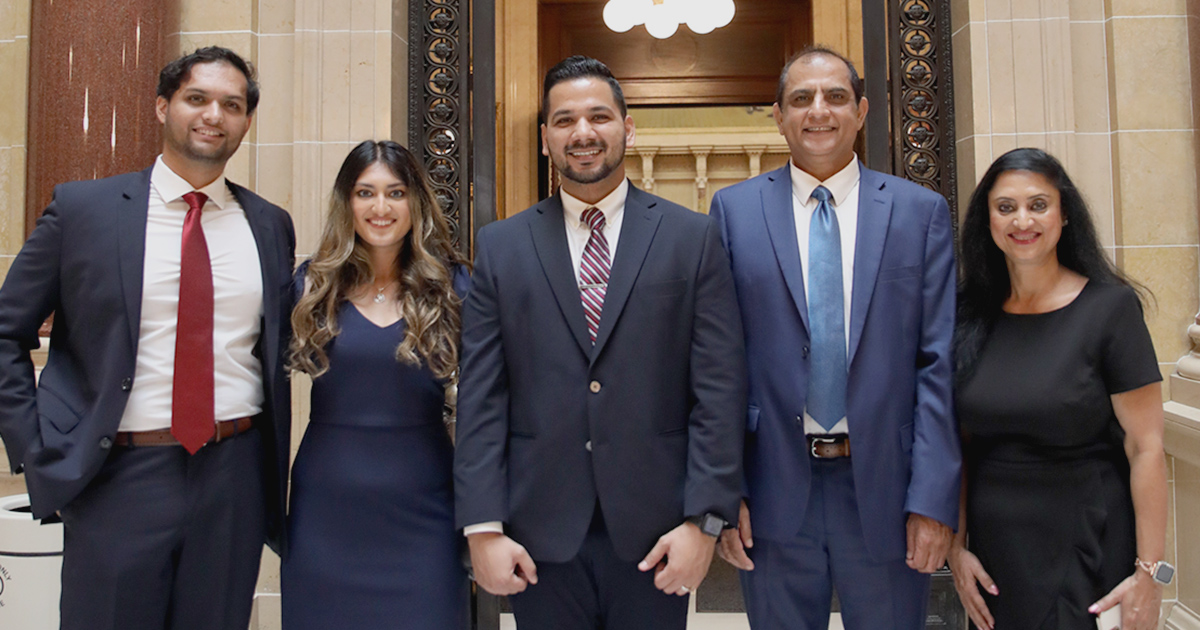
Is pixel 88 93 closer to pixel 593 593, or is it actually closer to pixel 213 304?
pixel 213 304

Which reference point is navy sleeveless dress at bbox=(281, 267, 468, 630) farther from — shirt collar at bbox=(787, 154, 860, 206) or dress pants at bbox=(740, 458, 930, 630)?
shirt collar at bbox=(787, 154, 860, 206)

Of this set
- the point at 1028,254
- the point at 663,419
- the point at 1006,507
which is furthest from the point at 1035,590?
the point at 663,419

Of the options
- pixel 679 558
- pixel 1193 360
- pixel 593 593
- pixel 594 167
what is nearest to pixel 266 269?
pixel 594 167

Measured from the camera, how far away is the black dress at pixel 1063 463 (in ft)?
6.75

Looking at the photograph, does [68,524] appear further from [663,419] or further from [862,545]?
[862,545]

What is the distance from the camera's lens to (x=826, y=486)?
2180 millimetres

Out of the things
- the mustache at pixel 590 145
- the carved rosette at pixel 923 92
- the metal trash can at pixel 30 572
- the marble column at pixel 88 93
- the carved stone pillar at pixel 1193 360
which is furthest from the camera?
the carved rosette at pixel 923 92

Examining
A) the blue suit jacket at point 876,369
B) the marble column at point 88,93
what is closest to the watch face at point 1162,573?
the blue suit jacket at point 876,369

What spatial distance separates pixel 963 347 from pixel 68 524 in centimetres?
245

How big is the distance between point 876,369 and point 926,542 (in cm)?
46

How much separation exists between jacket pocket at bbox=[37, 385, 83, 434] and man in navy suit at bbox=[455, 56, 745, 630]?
41.9 inches

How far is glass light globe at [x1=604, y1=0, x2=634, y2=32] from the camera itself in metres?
6.82

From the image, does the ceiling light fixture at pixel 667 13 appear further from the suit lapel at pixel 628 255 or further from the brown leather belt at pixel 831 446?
the brown leather belt at pixel 831 446

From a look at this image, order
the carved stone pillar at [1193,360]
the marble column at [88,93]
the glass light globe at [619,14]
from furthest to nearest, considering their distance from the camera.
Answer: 1. the glass light globe at [619,14]
2. the marble column at [88,93]
3. the carved stone pillar at [1193,360]
